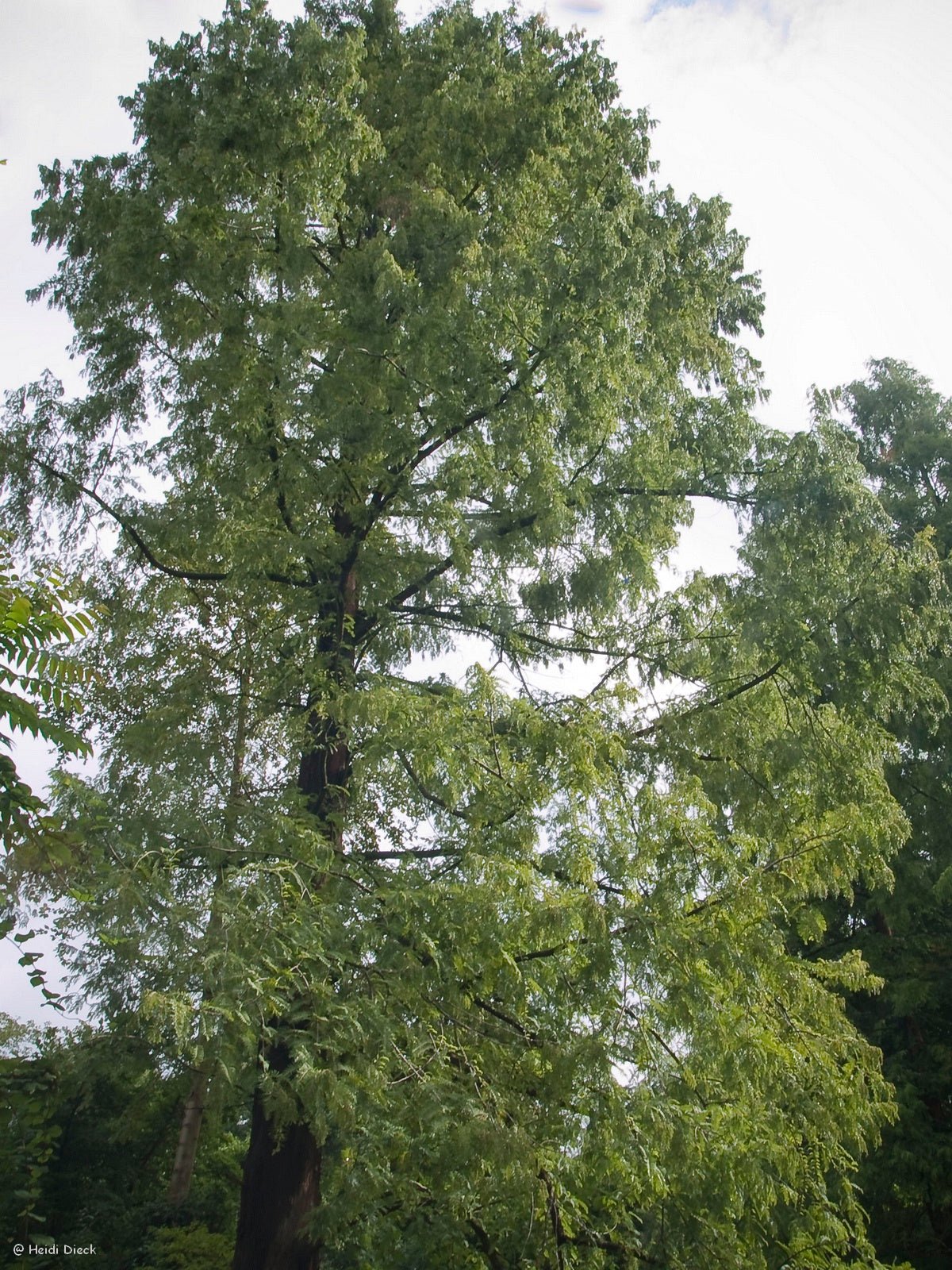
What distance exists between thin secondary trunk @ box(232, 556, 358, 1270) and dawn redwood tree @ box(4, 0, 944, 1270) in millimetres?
27

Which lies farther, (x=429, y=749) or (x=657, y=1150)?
(x=429, y=749)

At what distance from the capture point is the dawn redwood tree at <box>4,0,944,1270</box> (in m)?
4.05

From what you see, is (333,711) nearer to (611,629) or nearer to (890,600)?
(611,629)

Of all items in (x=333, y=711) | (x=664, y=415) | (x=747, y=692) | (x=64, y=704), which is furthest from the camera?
(x=664, y=415)

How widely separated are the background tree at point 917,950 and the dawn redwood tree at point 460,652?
10.4 ft

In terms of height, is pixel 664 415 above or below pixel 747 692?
above

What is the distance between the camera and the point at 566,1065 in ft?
13.0

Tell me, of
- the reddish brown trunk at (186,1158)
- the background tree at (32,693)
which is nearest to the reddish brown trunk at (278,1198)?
the background tree at (32,693)

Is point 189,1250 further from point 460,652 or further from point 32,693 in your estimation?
point 32,693

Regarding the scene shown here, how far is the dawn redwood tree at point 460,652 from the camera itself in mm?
4051

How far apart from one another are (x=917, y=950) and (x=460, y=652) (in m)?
7.35

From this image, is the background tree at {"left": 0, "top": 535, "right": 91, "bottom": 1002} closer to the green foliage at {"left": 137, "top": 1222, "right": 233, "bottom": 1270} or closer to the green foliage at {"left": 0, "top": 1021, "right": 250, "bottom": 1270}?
the green foliage at {"left": 0, "top": 1021, "right": 250, "bottom": 1270}

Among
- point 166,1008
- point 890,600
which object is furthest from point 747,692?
point 166,1008

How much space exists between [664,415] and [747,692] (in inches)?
80.8
